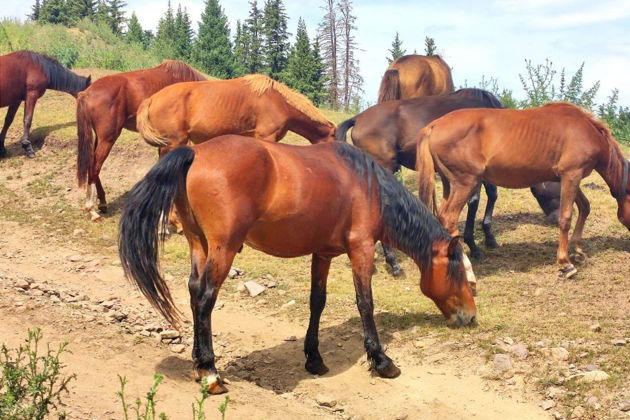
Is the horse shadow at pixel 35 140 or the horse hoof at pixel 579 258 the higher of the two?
the horse shadow at pixel 35 140

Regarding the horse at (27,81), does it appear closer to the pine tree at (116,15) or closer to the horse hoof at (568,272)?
the horse hoof at (568,272)

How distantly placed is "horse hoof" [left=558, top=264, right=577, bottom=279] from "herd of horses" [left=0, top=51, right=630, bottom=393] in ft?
0.06

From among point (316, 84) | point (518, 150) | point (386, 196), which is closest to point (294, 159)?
point (386, 196)

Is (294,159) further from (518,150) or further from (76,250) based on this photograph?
(76,250)

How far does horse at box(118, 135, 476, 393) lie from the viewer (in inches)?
213

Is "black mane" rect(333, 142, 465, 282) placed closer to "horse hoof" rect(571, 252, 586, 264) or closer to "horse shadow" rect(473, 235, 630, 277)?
"horse shadow" rect(473, 235, 630, 277)

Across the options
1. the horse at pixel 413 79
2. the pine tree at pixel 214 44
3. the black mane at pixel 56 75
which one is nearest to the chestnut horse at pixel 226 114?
the horse at pixel 413 79

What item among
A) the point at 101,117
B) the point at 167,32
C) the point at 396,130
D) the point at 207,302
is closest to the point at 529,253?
the point at 396,130

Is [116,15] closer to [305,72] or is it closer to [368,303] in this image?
[305,72]

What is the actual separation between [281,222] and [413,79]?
8.29 metres

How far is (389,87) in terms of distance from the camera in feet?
42.4

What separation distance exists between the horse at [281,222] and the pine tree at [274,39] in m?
32.9

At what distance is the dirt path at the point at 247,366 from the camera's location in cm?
521

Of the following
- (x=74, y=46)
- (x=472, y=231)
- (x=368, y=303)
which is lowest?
(x=472, y=231)
